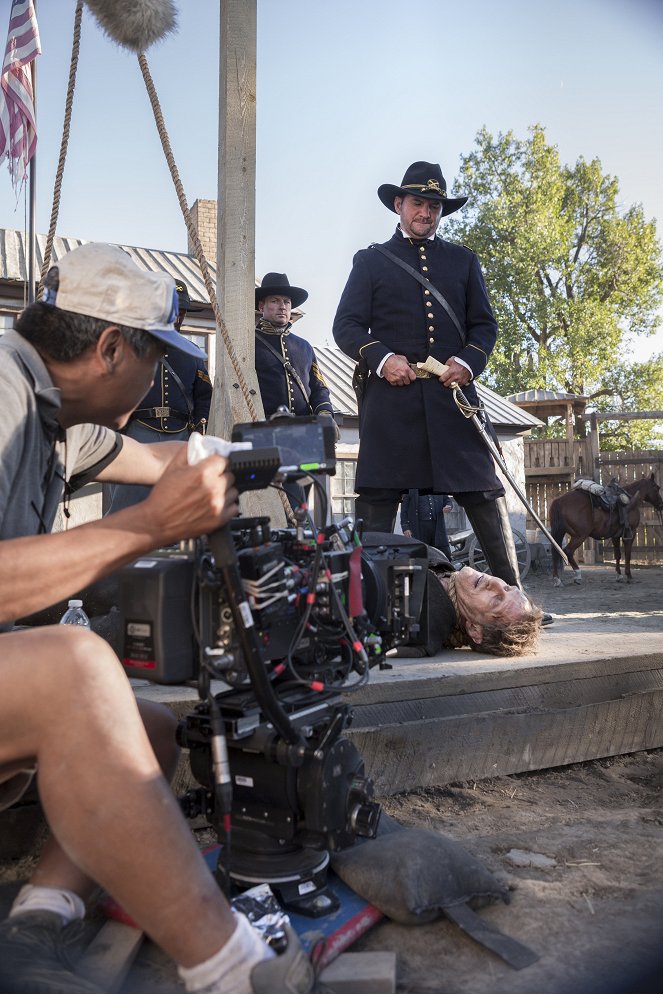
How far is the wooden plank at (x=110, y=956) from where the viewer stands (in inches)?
58.2

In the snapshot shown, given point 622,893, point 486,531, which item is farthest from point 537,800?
point 486,531

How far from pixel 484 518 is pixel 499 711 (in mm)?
1089

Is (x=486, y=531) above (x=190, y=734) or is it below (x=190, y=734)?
above

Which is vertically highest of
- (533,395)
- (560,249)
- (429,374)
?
(560,249)

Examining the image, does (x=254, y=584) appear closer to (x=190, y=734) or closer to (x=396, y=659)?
(x=190, y=734)

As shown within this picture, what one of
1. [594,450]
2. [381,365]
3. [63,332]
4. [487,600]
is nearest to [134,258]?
[381,365]

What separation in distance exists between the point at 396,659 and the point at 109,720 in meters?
1.99

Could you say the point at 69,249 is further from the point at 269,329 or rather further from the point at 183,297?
the point at 183,297

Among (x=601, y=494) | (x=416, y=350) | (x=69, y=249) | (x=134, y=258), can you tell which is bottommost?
(x=601, y=494)

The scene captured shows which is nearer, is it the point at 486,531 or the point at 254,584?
the point at 254,584

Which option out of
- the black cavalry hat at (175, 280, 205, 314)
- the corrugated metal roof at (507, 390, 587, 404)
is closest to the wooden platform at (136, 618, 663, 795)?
the black cavalry hat at (175, 280, 205, 314)

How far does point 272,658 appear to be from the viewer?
5.09 feet

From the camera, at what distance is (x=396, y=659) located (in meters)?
3.17

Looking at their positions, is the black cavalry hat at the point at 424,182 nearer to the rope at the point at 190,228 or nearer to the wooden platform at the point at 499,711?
the rope at the point at 190,228
